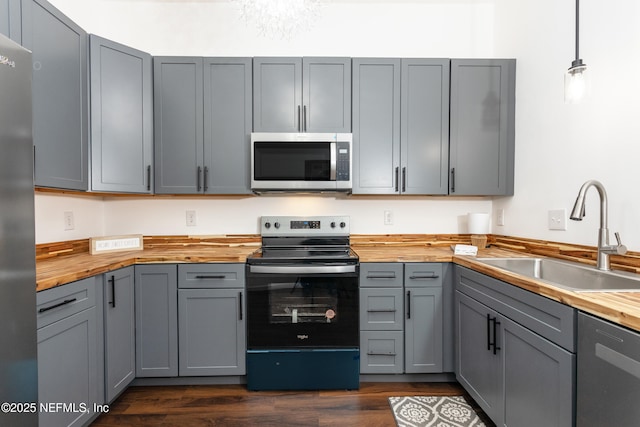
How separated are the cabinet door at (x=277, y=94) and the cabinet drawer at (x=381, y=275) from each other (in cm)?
116

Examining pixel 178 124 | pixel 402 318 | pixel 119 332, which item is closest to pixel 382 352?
pixel 402 318

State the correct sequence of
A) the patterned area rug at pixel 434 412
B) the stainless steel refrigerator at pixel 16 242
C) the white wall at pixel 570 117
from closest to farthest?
the stainless steel refrigerator at pixel 16 242 < the white wall at pixel 570 117 < the patterned area rug at pixel 434 412

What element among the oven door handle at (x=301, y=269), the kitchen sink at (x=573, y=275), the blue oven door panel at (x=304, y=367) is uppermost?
the kitchen sink at (x=573, y=275)

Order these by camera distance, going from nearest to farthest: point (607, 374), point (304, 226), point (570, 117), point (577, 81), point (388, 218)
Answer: point (607, 374) < point (577, 81) < point (570, 117) < point (304, 226) < point (388, 218)

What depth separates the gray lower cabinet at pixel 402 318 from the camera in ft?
6.73

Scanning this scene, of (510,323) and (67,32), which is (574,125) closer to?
(510,323)

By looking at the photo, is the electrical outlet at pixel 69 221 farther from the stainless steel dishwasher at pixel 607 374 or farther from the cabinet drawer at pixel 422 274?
the stainless steel dishwasher at pixel 607 374

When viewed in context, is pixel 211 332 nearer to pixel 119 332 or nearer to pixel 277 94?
pixel 119 332

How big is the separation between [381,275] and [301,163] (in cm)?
99

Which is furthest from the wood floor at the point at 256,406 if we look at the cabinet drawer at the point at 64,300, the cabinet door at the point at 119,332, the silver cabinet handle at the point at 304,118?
the silver cabinet handle at the point at 304,118

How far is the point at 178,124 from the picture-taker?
2.29m

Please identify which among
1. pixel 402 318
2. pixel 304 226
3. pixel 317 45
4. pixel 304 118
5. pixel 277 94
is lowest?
pixel 402 318

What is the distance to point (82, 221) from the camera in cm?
233

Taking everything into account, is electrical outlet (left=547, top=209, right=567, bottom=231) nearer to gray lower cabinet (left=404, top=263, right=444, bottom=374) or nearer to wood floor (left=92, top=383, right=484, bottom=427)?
gray lower cabinet (left=404, top=263, right=444, bottom=374)
